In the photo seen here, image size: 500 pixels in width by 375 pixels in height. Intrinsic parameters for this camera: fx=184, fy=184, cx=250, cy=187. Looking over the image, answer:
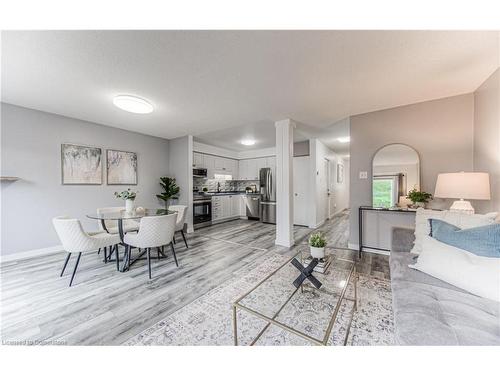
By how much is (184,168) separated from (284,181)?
2.62 meters

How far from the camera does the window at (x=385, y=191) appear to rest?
2.93 metres

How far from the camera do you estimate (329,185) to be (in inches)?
241

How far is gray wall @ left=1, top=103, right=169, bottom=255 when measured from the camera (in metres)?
2.80

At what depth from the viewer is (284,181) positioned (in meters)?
3.43

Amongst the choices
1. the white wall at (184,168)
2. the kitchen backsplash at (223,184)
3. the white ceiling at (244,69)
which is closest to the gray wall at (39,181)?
the white ceiling at (244,69)

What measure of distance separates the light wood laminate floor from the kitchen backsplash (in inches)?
107

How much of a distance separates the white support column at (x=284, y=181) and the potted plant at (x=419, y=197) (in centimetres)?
178

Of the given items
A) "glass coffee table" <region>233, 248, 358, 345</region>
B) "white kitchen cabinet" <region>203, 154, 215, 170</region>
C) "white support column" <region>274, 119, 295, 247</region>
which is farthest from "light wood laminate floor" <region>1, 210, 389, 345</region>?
"white kitchen cabinet" <region>203, 154, 215, 170</region>

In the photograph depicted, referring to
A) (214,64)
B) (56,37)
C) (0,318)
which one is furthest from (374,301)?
(56,37)

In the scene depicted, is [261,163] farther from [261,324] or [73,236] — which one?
[261,324]

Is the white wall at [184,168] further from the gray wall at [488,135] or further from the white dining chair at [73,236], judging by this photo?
the gray wall at [488,135]

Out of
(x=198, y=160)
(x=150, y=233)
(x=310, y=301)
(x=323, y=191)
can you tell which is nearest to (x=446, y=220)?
(x=310, y=301)
